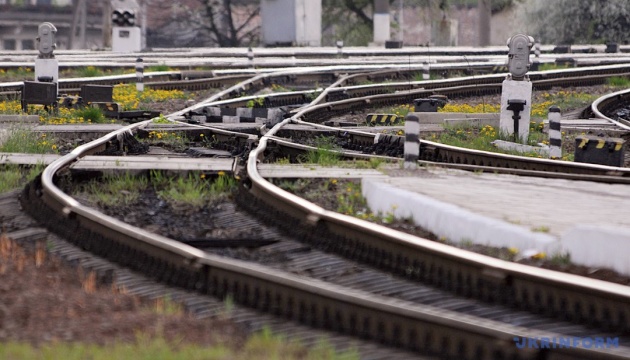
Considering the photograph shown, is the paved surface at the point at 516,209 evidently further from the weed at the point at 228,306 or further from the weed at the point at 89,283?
the weed at the point at 89,283

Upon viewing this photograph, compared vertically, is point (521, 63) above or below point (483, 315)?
above

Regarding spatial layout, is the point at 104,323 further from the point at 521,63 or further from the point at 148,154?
the point at 521,63

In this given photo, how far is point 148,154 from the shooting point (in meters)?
15.3

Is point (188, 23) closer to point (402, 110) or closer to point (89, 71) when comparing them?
point (89, 71)

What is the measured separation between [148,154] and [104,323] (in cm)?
861

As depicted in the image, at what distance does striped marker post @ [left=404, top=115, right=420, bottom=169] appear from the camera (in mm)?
12718

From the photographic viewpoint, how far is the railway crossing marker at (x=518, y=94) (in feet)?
56.6

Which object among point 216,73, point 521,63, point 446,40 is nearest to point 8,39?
point 446,40

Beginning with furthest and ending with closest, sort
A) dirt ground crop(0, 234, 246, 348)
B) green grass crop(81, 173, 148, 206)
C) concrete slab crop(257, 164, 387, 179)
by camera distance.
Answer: concrete slab crop(257, 164, 387, 179), green grass crop(81, 173, 148, 206), dirt ground crop(0, 234, 246, 348)

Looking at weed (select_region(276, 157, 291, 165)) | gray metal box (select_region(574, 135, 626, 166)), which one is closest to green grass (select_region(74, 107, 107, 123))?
weed (select_region(276, 157, 291, 165))

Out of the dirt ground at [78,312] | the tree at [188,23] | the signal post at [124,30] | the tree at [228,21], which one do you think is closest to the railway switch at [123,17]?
the signal post at [124,30]

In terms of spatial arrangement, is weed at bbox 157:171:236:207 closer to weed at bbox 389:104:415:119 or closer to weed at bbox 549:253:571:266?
weed at bbox 549:253:571:266

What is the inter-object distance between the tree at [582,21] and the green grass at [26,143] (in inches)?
1776

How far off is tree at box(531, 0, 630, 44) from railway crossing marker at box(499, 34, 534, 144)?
41480 millimetres
